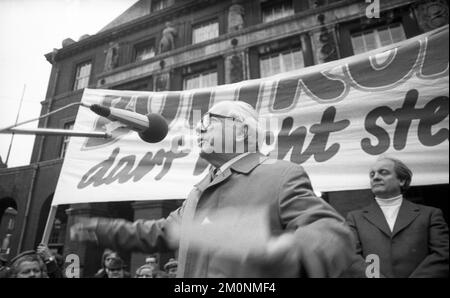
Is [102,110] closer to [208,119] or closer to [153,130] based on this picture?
[153,130]

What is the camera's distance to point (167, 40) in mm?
9547

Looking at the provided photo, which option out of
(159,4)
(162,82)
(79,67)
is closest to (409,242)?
(162,82)

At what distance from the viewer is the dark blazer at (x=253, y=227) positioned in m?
0.92

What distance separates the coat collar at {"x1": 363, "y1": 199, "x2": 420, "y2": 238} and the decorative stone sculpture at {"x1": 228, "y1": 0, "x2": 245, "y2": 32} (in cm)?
794

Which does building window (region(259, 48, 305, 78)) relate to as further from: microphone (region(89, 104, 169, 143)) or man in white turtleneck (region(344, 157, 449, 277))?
microphone (region(89, 104, 169, 143))

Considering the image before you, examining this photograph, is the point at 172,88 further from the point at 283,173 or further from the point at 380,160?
the point at 283,173

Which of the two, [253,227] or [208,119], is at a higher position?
[208,119]

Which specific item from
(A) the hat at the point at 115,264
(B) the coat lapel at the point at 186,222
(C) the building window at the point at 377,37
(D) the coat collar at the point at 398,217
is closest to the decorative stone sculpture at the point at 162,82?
(C) the building window at the point at 377,37

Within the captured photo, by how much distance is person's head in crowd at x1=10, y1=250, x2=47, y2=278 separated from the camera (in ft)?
8.34

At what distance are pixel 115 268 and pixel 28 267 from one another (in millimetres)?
1628

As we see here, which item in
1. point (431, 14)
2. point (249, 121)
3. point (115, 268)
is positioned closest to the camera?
point (249, 121)

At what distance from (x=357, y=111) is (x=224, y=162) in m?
2.08

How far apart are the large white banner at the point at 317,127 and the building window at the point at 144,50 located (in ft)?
23.0
